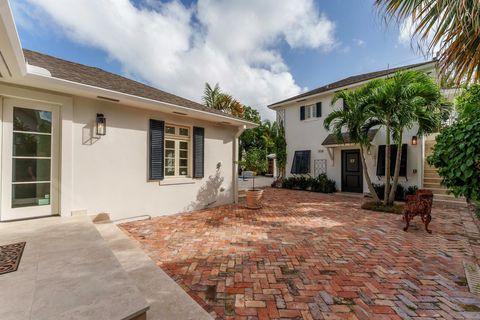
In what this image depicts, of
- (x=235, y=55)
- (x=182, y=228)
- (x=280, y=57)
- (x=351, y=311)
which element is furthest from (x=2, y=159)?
(x=280, y=57)

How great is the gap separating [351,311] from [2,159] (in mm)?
6510

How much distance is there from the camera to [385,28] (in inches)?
105

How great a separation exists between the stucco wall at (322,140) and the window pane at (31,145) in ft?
40.6

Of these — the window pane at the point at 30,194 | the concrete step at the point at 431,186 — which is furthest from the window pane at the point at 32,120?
the concrete step at the point at 431,186

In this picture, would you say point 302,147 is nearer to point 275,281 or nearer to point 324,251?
point 324,251

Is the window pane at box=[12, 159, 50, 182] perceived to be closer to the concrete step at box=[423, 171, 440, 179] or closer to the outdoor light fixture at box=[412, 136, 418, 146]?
the outdoor light fixture at box=[412, 136, 418, 146]

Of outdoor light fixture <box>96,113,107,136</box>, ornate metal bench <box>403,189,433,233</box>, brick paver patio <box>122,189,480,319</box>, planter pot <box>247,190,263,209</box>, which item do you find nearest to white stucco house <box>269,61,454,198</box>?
brick paver patio <box>122,189,480,319</box>

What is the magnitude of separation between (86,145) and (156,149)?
1.76 metres

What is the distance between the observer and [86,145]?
5.15 m

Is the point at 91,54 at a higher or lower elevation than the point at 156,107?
higher

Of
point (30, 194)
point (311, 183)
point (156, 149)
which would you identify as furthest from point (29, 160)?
point (311, 183)

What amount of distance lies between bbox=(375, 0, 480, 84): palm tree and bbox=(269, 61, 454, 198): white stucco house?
7.86m

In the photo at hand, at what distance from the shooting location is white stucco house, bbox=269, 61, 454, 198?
32.9ft

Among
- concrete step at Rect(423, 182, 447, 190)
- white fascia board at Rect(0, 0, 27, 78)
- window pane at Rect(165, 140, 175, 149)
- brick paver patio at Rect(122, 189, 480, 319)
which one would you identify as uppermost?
white fascia board at Rect(0, 0, 27, 78)
